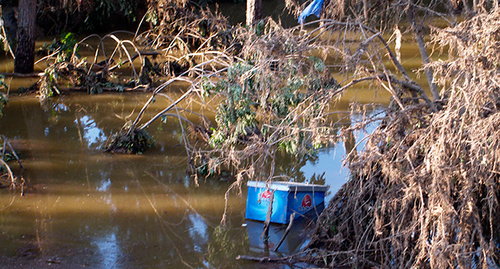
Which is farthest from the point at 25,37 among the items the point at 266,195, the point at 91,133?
the point at 266,195

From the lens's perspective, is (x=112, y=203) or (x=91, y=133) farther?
(x=91, y=133)

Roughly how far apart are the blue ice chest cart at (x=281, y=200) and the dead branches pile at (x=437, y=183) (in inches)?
22.8

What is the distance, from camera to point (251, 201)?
6.92 meters

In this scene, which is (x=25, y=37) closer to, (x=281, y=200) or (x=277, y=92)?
(x=277, y=92)

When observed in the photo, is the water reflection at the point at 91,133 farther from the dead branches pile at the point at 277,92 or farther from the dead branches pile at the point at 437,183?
the dead branches pile at the point at 437,183

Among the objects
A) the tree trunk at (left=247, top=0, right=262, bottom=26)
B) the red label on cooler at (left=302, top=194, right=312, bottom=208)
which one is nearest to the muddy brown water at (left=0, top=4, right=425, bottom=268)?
the red label on cooler at (left=302, top=194, right=312, bottom=208)

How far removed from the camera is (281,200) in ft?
21.9

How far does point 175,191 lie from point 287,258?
2.31 meters

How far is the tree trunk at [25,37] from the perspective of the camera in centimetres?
1280

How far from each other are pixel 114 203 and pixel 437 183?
4.34 metres

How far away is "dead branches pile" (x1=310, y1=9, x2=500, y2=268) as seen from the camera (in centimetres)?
477

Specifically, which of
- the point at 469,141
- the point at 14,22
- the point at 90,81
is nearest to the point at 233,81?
the point at 469,141

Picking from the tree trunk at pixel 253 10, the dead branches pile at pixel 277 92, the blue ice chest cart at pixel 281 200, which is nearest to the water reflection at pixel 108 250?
the dead branches pile at pixel 277 92

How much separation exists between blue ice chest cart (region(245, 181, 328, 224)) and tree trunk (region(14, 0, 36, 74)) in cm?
840
